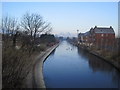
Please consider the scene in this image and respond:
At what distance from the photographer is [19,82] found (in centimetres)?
812

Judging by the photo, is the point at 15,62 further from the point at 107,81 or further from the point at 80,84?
the point at 107,81

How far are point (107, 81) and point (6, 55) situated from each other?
899 cm

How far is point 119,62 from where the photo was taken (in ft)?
57.1

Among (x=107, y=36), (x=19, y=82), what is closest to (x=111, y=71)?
(x=19, y=82)

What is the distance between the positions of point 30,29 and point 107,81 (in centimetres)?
2187

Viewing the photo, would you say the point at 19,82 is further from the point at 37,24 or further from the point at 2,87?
the point at 37,24

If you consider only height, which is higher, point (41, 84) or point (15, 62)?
point (15, 62)

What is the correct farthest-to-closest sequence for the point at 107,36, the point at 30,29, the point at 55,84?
the point at 107,36 → the point at 30,29 → the point at 55,84

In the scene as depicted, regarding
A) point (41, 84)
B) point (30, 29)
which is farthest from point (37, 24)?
point (41, 84)

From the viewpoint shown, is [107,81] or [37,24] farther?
[37,24]

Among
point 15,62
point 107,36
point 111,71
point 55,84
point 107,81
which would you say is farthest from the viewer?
point 107,36

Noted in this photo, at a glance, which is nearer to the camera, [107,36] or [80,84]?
[80,84]

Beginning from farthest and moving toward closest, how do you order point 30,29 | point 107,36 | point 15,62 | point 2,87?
point 107,36 → point 30,29 → point 15,62 → point 2,87

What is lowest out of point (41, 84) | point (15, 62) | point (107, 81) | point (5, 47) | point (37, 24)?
point (107, 81)
